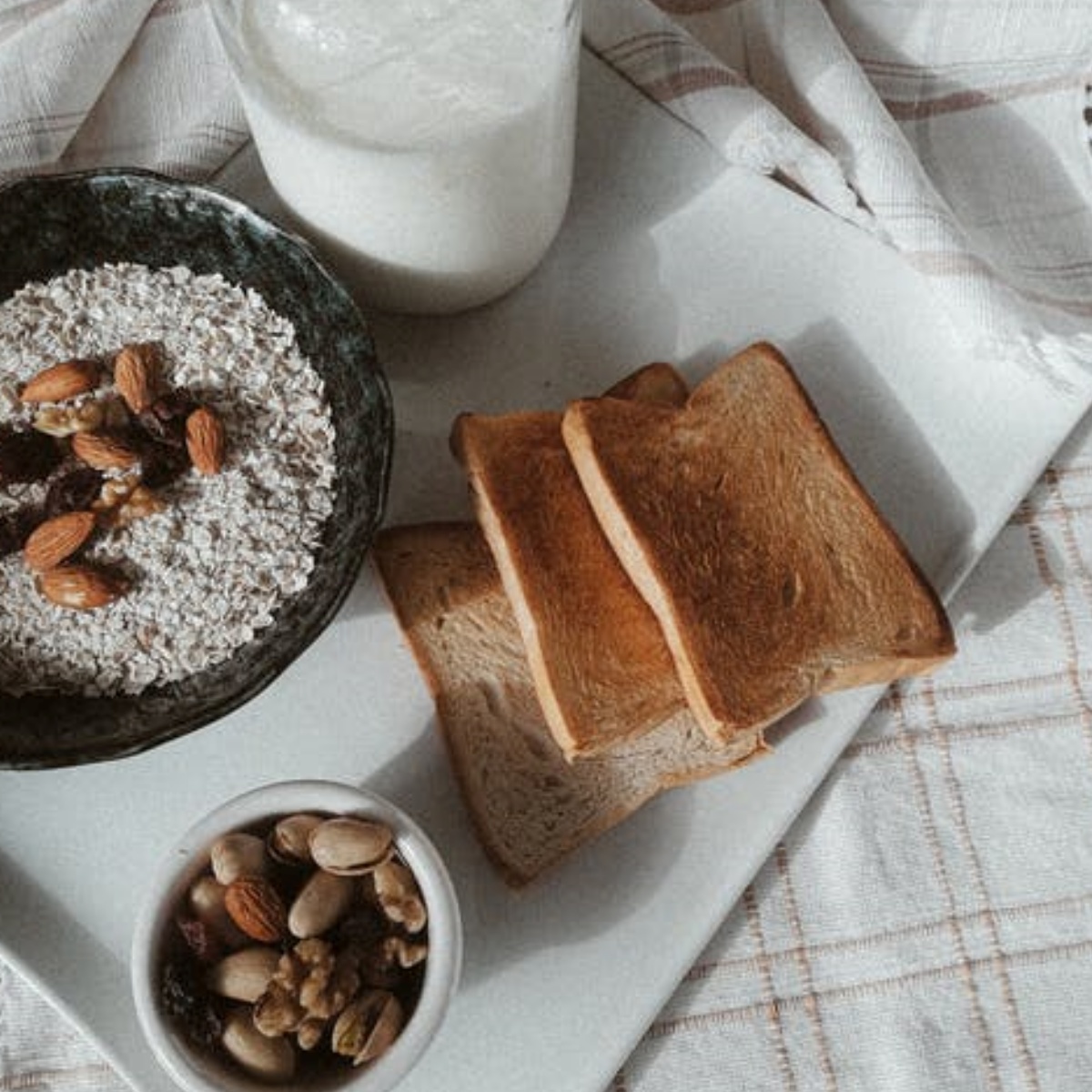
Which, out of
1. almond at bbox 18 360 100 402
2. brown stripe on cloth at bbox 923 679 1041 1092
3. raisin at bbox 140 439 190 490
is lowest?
brown stripe on cloth at bbox 923 679 1041 1092

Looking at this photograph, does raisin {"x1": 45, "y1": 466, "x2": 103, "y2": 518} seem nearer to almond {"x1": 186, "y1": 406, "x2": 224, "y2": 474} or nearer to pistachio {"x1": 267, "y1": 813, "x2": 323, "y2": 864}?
almond {"x1": 186, "y1": 406, "x2": 224, "y2": 474}

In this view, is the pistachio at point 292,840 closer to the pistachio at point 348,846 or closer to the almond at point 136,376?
the pistachio at point 348,846

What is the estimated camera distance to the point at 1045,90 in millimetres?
1366

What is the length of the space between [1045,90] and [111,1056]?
113cm

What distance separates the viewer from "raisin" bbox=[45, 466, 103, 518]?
1.08 m

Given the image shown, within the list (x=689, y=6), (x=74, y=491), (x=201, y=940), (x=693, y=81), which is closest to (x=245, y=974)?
(x=201, y=940)

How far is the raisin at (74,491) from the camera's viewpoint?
1082mm

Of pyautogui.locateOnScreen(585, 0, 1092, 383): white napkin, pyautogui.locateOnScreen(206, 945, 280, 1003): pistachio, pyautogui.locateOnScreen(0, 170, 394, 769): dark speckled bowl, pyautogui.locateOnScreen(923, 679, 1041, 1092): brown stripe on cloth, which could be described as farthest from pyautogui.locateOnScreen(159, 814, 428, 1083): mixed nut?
pyautogui.locateOnScreen(585, 0, 1092, 383): white napkin

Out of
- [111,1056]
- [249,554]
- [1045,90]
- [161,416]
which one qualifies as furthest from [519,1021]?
[1045,90]

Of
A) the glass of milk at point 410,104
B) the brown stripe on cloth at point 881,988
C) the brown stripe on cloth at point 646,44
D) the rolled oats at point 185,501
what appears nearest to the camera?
the glass of milk at point 410,104

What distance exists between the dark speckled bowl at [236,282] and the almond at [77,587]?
76 millimetres

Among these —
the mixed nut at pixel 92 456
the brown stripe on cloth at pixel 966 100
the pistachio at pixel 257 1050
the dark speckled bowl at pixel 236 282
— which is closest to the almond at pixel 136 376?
the mixed nut at pixel 92 456

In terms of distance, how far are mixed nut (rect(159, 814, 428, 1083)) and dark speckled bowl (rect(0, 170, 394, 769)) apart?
113 millimetres

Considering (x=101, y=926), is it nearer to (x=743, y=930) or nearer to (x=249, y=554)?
(x=249, y=554)
